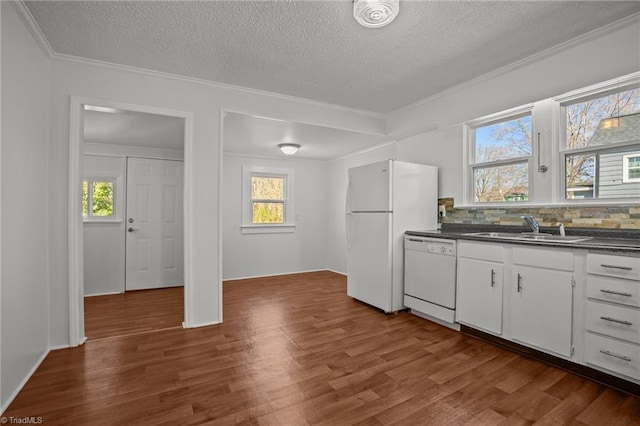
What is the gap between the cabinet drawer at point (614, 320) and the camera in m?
1.83

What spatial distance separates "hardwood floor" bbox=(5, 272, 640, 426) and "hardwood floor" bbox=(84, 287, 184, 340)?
26cm

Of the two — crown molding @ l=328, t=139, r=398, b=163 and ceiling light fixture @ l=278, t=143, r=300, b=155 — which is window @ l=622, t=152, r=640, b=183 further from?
ceiling light fixture @ l=278, t=143, r=300, b=155

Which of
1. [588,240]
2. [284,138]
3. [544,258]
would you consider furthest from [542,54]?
[284,138]

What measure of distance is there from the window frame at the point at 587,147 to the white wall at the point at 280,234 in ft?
13.3

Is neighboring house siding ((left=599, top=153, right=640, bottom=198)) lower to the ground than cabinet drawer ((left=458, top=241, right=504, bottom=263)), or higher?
higher

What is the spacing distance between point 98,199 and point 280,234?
2824 millimetres

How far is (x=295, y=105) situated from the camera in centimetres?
357

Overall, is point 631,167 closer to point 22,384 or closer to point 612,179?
point 612,179

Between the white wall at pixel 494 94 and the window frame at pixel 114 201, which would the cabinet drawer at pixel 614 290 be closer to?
the white wall at pixel 494 94

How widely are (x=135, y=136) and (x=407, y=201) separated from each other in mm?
3510

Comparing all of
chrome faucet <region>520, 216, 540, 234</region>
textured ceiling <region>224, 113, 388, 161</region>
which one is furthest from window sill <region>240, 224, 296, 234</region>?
chrome faucet <region>520, 216, 540, 234</region>

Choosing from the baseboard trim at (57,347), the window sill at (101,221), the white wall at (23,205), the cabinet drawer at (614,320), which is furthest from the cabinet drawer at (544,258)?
the window sill at (101,221)

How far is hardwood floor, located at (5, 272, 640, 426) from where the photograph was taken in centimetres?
167

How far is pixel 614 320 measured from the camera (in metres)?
1.91
